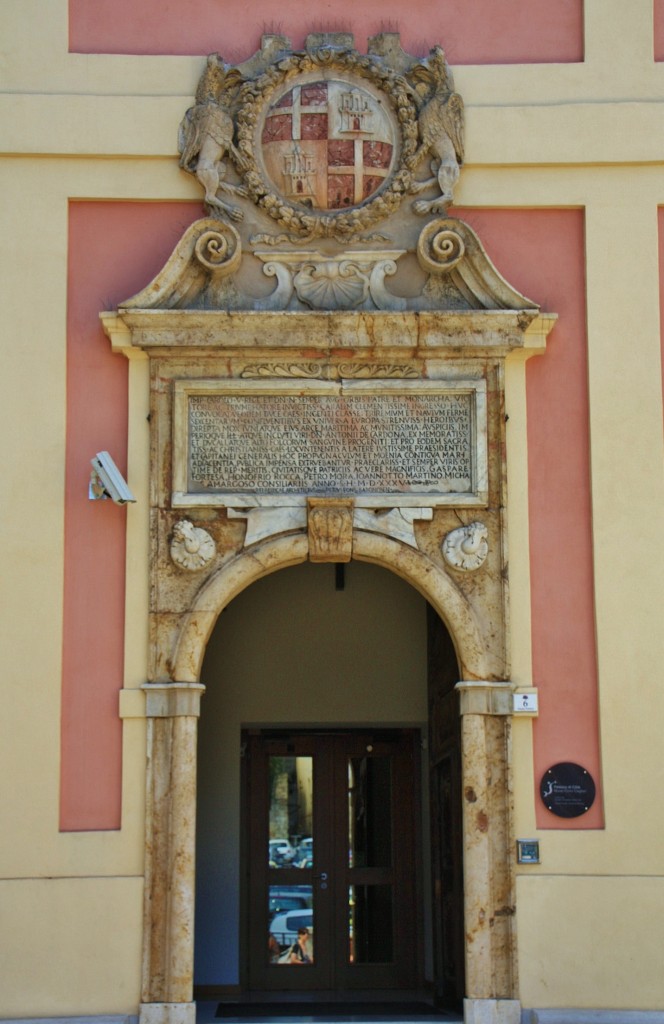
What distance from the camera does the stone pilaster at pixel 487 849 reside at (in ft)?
30.7

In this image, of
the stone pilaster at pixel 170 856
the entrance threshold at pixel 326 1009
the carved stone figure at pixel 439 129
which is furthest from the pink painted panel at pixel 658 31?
the entrance threshold at pixel 326 1009

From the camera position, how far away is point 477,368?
32.6 feet

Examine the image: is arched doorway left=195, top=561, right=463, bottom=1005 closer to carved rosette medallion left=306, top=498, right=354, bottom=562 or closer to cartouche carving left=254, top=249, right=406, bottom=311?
carved rosette medallion left=306, top=498, right=354, bottom=562

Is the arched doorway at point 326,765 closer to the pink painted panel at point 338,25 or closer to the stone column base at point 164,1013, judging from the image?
the stone column base at point 164,1013

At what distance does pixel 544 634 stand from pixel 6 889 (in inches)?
137

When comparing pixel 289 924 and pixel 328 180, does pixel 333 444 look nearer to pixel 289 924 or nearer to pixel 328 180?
pixel 328 180

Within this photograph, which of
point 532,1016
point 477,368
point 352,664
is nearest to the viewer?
point 532,1016

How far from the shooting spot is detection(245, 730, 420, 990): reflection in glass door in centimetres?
1235

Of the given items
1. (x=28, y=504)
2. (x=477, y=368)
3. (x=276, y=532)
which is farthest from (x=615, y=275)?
(x=28, y=504)

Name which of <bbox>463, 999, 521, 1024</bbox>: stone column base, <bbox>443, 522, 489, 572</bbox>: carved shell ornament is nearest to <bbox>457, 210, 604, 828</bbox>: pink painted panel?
<bbox>443, 522, 489, 572</bbox>: carved shell ornament

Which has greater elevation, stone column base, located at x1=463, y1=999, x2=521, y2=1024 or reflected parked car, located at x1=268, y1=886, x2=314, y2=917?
reflected parked car, located at x1=268, y1=886, x2=314, y2=917

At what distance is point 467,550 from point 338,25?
3411 millimetres

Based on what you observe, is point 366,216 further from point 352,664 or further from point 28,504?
point 352,664

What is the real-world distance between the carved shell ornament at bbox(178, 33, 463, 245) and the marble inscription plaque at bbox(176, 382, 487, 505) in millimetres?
1037
